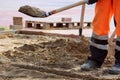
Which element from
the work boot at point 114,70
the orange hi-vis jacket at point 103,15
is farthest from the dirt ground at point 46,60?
the orange hi-vis jacket at point 103,15

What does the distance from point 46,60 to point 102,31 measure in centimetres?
104

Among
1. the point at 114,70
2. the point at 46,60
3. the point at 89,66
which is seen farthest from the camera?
the point at 46,60

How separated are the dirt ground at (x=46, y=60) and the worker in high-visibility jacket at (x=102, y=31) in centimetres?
13

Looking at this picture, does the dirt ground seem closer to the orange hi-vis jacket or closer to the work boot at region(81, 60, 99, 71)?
the work boot at region(81, 60, 99, 71)

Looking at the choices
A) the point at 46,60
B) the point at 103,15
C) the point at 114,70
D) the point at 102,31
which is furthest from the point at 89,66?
the point at 46,60

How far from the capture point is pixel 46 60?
214 inches

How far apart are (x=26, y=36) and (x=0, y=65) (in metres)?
2.64

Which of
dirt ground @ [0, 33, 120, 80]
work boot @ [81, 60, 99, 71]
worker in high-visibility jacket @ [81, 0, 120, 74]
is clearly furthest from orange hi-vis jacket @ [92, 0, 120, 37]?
dirt ground @ [0, 33, 120, 80]

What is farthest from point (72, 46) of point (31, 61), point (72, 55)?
point (31, 61)

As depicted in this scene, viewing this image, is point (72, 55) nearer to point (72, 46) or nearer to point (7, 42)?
point (72, 46)

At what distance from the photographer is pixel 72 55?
5738 mm

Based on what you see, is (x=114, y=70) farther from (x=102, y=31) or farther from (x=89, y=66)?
(x=102, y=31)

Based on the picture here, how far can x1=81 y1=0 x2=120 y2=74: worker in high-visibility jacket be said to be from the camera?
15.5 feet

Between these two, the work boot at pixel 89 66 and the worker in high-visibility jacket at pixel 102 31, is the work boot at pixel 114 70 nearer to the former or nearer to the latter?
the worker in high-visibility jacket at pixel 102 31
